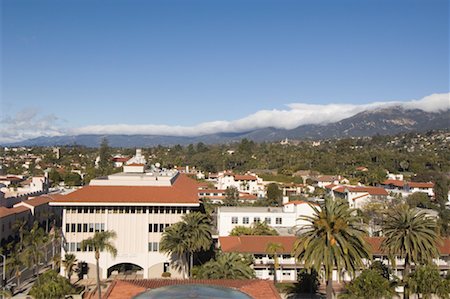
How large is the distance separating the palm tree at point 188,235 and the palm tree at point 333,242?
1493 cm

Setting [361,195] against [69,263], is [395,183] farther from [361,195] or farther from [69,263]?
[69,263]

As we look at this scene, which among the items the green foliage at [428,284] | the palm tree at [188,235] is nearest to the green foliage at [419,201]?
the palm tree at [188,235]

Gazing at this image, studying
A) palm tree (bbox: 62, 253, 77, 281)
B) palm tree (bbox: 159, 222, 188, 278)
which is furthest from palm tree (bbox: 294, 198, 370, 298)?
palm tree (bbox: 62, 253, 77, 281)

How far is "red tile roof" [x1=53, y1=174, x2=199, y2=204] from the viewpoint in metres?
44.3

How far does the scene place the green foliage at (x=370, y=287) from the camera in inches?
1289

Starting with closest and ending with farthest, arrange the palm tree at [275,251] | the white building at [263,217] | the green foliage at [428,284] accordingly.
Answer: the green foliage at [428,284] → the palm tree at [275,251] → the white building at [263,217]

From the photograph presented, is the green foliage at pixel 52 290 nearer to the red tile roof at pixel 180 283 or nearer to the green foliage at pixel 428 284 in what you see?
the red tile roof at pixel 180 283

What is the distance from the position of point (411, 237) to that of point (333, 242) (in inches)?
357

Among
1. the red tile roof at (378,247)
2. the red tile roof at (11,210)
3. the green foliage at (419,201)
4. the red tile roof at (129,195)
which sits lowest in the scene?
the green foliage at (419,201)

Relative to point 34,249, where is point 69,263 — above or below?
below

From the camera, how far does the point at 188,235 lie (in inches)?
1591

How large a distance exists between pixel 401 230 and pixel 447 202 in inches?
2820

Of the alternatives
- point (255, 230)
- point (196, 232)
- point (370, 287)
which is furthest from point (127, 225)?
point (370, 287)

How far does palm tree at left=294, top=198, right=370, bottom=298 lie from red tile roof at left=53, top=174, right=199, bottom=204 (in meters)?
19.2
